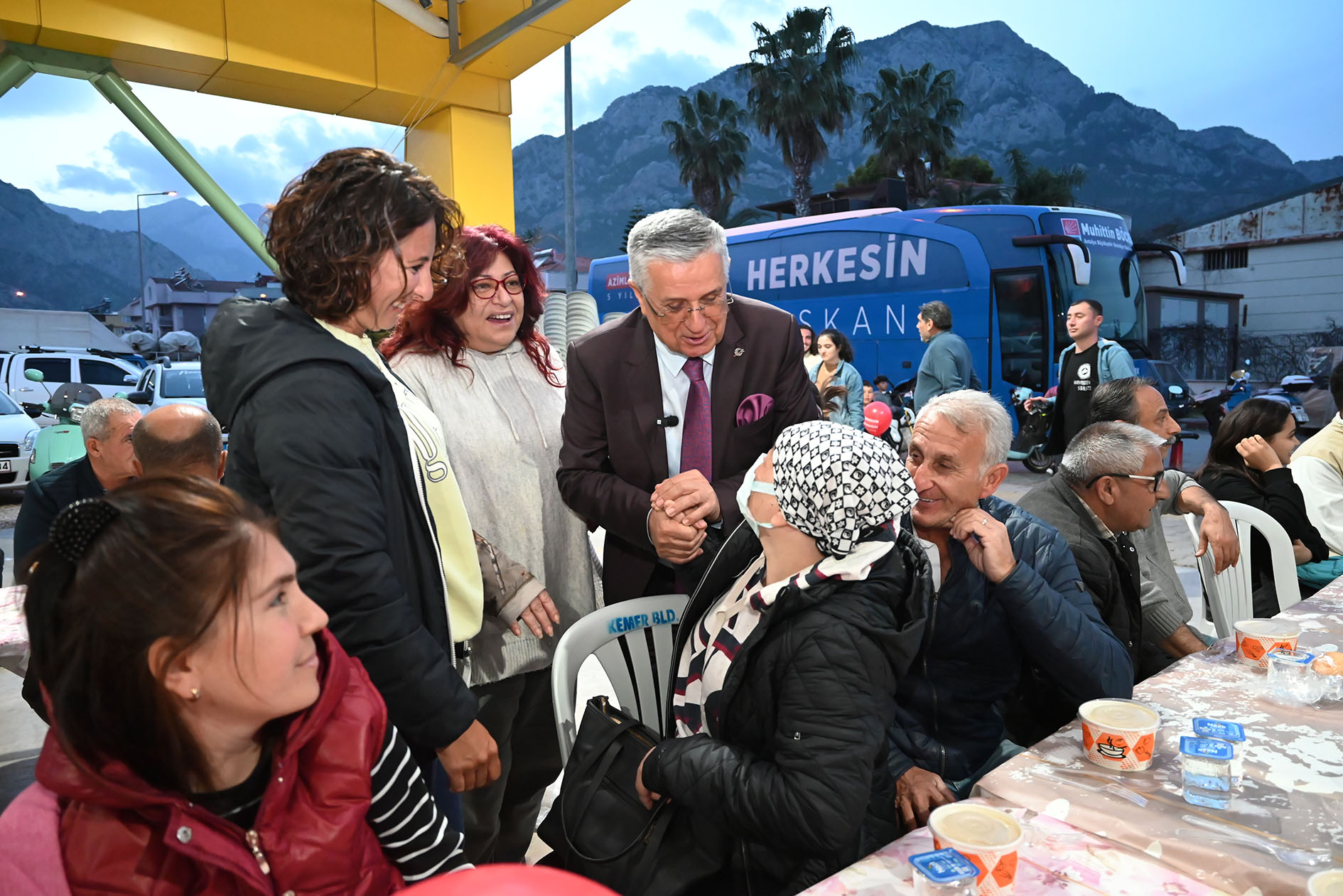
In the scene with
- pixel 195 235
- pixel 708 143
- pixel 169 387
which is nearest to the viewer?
pixel 169 387

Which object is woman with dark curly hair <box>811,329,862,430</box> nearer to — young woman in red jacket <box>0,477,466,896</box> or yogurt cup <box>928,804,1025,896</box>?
yogurt cup <box>928,804,1025,896</box>

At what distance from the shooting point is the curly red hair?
2078mm

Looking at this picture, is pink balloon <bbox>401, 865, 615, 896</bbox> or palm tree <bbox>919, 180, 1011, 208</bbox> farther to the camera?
palm tree <bbox>919, 180, 1011, 208</bbox>

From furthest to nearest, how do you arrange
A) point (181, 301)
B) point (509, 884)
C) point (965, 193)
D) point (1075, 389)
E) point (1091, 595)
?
point (181, 301), point (965, 193), point (1075, 389), point (1091, 595), point (509, 884)

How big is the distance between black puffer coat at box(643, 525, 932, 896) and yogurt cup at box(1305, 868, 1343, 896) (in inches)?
22.7

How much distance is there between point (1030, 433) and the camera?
972 centimetres

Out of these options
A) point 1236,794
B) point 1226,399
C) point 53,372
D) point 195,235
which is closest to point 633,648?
point 1236,794

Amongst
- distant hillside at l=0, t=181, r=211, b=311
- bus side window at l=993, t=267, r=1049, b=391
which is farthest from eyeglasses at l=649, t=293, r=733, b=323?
distant hillside at l=0, t=181, r=211, b=311

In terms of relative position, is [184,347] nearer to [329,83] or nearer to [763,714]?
[329,83]

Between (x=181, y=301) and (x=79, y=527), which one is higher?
(x=181, y=301)

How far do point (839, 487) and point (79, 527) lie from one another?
3.62 feet

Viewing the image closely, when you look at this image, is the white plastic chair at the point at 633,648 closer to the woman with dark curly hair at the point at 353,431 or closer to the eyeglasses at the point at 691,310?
the woman with dark curly hair at the point at 353,431

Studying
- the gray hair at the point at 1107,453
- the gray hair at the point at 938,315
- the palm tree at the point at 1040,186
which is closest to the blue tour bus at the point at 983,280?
the gray hair at the point at 938,315

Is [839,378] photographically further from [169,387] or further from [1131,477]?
[169,387]
